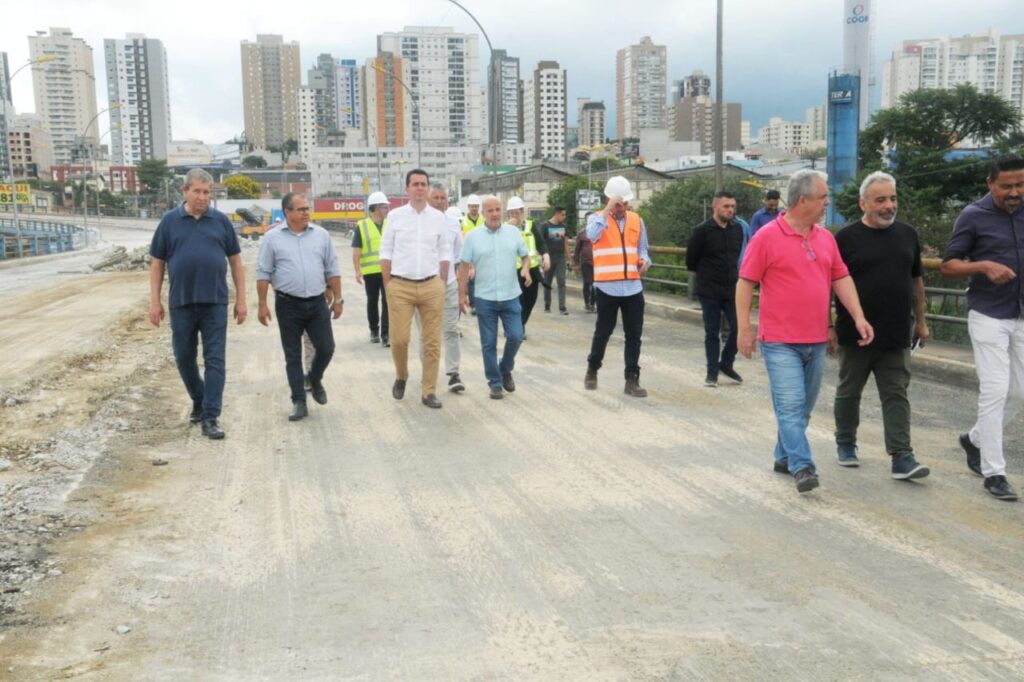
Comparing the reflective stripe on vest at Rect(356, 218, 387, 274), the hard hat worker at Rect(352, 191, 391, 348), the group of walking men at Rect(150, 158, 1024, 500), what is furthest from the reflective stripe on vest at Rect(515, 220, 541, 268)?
the group of walking men at Rect(150, 158, 1024, 500)

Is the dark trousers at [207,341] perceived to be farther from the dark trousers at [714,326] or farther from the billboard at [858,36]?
the billboard at [858,36]

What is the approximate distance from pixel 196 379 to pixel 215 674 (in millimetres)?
4629

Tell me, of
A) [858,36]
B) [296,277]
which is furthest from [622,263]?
[858,36]

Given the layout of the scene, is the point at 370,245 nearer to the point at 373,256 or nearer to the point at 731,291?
the point at 373,256

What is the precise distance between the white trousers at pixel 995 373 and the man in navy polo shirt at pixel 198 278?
506 centimetres

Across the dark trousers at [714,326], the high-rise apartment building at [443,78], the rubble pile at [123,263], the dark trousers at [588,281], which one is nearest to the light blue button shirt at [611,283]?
the dark trousers at [714,326]

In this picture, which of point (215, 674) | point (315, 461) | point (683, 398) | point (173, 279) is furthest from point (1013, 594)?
point (173, 279)

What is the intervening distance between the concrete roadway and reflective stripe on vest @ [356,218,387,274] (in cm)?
473

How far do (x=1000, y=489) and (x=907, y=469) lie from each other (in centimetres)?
53

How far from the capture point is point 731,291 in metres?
9.72

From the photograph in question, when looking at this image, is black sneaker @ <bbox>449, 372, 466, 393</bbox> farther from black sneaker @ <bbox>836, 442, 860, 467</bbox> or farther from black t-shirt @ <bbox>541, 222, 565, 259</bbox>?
black t-shirt @ <bbox>541, 222, 565, 259</bbox>

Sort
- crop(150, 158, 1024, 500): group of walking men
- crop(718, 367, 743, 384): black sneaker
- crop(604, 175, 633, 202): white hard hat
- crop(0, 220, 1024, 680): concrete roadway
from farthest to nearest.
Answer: crop(718, 367, 743, 384): black sneaker → crop(604, 175, 633, 202): white hard hat → crop(150, 158, 1024, 500): group of walking men → crop(0, 220, 1024, 680): concrete roadway

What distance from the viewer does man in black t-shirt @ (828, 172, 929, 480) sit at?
611cm

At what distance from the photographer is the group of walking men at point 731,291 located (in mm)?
5930
